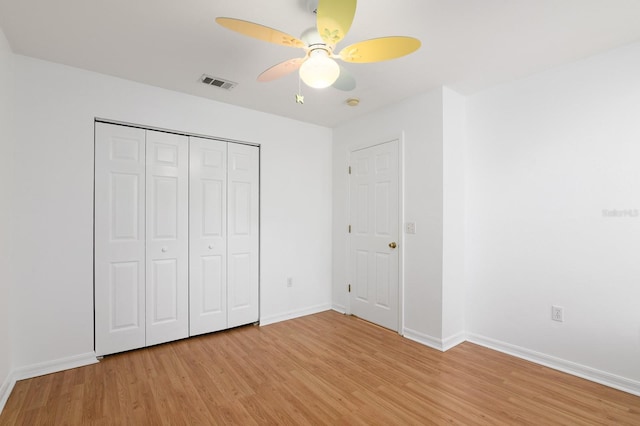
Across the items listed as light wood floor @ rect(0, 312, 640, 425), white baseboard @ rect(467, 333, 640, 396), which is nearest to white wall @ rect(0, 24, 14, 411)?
light wood floor @ rect(0, 312, 640, 425)

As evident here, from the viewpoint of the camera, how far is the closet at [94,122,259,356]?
2.74 m

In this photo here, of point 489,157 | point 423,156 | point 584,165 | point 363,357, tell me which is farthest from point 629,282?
point 363,357

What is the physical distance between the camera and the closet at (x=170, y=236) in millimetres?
2740

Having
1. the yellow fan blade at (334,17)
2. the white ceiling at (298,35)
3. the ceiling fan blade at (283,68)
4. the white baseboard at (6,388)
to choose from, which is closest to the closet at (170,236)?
the white baseboard at (6,388)

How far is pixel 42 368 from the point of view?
2.41 metres

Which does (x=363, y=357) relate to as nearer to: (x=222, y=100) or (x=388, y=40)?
(x=388, y=40)

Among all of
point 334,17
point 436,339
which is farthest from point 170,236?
point 436,339

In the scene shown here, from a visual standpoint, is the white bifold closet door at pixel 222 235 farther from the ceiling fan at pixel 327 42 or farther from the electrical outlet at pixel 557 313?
the electrical outlet at pixel 557 313

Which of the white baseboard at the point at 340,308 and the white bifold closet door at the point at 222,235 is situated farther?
the white baseboard at the point at 340,308

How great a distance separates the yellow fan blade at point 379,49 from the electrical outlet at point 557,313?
2.40 metres

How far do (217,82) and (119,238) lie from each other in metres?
1.70

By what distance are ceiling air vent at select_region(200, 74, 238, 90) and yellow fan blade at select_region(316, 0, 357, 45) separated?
5.36 ft

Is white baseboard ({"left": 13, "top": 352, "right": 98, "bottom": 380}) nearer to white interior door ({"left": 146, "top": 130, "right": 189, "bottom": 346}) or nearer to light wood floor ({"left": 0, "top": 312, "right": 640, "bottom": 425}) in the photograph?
light wood floor ({"left": 0, "top": 312, "right": 640, "bottom": 425})

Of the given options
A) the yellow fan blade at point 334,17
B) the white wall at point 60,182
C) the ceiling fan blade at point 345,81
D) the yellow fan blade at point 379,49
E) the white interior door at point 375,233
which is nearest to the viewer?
the yellow fan blade at point 334,17
